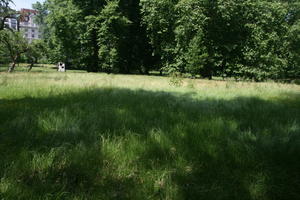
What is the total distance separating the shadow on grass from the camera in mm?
1797

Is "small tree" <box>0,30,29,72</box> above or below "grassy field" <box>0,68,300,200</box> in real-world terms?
above

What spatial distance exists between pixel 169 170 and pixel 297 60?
36392 millimetres

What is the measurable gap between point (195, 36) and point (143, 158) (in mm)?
20584

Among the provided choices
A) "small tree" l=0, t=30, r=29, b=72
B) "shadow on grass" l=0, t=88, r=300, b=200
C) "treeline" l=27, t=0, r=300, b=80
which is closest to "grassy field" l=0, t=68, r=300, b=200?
"shadow on grass" l=0, t=88, r=300, b=200

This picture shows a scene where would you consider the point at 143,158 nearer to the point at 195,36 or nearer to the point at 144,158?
the point at 144,158

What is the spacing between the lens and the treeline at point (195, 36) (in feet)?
67.0

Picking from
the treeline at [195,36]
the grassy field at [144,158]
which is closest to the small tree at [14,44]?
the treeline at [195,36]

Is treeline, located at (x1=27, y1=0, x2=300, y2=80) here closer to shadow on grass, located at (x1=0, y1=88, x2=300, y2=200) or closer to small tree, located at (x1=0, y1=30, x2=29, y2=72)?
small tree, located at (x1=0, y1=30, x2=29, y2=72)

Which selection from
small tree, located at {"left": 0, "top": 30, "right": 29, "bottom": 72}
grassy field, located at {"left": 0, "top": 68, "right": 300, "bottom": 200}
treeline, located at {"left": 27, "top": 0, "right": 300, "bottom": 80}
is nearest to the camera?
grassy field, located at {"left": 0, "top": 68, "right": 300, "bottom": 200}

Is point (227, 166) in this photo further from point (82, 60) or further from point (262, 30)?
point (82, 60)

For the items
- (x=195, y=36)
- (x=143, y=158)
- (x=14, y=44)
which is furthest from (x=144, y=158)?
(x=14, y=44)

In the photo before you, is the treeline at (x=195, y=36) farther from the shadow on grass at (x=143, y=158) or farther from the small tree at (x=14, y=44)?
the shadow on grass at (x=143, y=158)

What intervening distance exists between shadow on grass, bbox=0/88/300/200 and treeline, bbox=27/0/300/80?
17168 millimetres

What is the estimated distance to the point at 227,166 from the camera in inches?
91.0
